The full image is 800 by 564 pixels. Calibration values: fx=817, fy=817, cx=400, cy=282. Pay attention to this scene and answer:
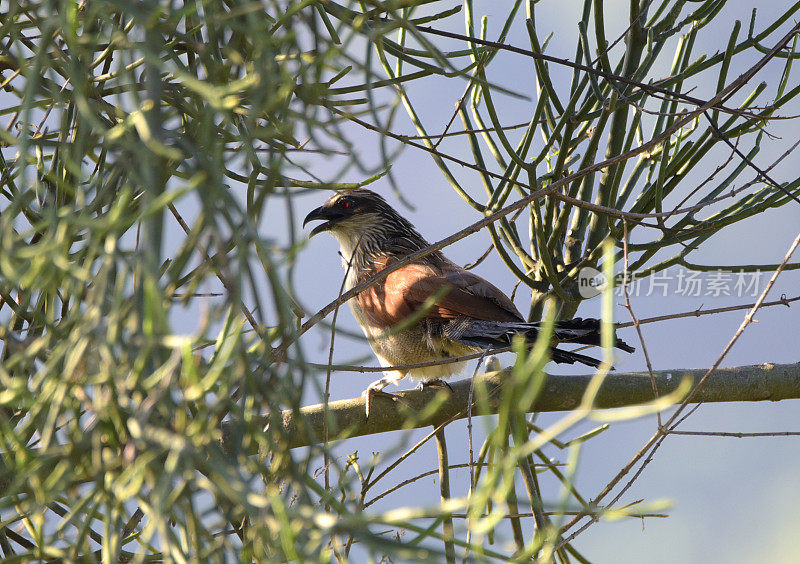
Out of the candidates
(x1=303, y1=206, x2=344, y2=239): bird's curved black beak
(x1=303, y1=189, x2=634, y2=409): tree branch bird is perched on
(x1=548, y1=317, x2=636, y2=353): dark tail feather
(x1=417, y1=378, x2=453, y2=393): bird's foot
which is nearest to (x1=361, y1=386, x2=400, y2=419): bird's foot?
(x1=303, y1=189, x2=634, y2=409): tree branch bird is perched on

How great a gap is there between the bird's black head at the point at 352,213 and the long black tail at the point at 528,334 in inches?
41.6

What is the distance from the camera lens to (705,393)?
7.55ft

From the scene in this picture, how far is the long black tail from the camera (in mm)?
2064

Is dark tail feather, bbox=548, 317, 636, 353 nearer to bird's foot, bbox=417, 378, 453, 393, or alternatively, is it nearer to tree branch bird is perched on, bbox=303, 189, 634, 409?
tree branch bird is perched on, bbox=303, 189, 634, 409

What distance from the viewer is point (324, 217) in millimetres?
3793

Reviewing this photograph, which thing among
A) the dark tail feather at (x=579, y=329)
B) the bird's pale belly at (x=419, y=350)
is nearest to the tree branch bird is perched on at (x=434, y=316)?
the bird's pale belly at (x=419, y=350)

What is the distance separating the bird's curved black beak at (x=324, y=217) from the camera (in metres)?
3.72

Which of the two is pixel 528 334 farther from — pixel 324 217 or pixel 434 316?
pixel 324 217

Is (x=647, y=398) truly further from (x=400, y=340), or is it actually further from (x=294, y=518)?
(x=294, y=518)

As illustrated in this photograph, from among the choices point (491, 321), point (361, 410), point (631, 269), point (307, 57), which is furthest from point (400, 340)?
point (307, 57)

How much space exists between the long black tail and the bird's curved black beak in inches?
41.3

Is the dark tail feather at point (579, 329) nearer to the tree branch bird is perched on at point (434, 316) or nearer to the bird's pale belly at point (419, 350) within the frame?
the tree branch bird is perched on at point (434, 316)

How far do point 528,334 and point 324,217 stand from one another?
158 centimetres

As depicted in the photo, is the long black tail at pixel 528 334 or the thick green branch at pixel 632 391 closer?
the long black tail at pixel 528 334
